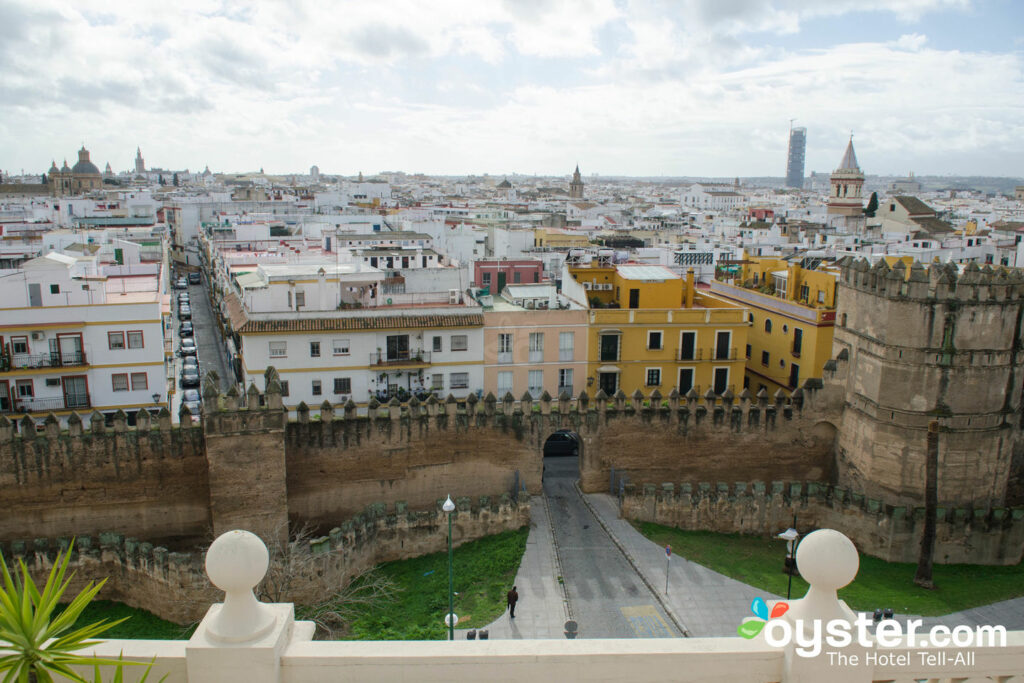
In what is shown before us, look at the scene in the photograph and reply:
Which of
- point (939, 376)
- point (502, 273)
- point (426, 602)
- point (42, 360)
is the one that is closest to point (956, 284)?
point (939, 376)

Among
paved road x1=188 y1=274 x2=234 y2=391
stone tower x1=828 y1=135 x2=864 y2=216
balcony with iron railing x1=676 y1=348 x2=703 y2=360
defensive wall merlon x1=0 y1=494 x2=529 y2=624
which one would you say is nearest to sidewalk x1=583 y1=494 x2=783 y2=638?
defensive wall merlon x1=0 y1=494 x2=529 y2=624

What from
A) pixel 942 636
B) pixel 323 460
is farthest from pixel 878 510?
pixel 942 636

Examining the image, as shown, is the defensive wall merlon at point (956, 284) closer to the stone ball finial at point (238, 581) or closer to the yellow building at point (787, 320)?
the yellow building at point (787, 320)

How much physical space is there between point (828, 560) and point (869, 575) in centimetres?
2077

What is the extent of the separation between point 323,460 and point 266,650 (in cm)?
1971

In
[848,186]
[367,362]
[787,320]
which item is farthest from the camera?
[848,186]

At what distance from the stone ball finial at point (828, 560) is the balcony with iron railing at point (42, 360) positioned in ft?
93.7

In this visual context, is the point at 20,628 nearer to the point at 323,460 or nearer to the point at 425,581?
the point at 425,581

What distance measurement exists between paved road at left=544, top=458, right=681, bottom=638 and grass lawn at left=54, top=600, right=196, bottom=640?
9.79 m

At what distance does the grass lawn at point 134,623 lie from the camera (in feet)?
63.6

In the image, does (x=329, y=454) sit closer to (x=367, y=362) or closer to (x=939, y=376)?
(x=367, y=362)

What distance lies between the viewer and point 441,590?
832 inches

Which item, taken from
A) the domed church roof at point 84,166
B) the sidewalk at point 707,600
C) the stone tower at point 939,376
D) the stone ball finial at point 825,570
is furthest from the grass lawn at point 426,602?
the domed church roof at point 84,166

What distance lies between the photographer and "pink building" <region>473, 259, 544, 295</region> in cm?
4219
